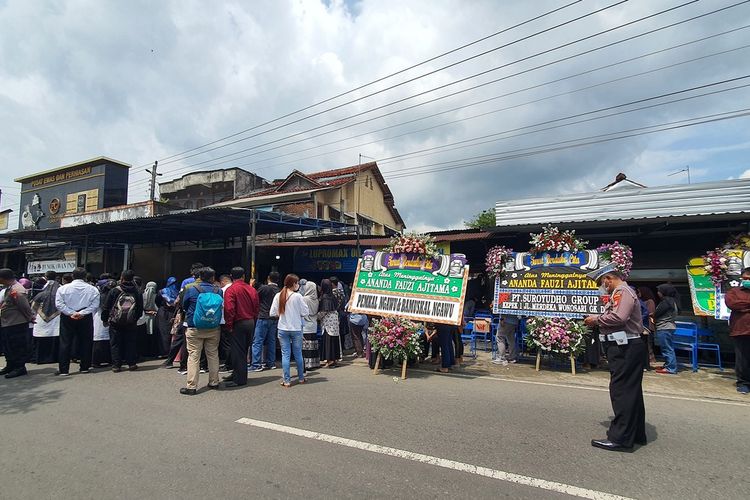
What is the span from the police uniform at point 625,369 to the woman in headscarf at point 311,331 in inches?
184

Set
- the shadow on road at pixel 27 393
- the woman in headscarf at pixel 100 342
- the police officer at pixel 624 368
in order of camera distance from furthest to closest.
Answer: the woman in headscarf at pixel 100 342 < the shadow on road at pixel 27 393 < the police officer at pixel 624 368

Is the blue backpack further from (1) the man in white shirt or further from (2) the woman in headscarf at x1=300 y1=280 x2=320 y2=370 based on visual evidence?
(1) the man in white shirt

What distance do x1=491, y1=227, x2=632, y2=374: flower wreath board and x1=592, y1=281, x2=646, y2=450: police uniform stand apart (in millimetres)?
3429

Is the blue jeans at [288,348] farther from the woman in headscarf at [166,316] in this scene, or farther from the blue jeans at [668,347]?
the blue jeans at [668,347]

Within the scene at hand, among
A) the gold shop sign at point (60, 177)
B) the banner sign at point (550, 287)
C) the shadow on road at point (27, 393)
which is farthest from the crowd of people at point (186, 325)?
the gold shop sign at point (60, 177)

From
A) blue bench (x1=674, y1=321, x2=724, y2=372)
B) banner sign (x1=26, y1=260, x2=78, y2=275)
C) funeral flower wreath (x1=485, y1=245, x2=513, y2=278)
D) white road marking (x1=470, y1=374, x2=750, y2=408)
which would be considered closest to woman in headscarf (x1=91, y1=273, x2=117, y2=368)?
white road marking (x1=470, y1=374, x2=750, y2=408)

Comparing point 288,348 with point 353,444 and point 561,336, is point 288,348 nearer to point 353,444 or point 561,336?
point 353,444

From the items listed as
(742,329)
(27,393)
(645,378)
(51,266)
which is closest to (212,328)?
(27,393)

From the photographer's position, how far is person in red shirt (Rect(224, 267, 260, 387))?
20.8 ft

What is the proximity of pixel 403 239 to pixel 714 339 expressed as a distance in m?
7.76

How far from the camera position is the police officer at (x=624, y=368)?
3980 millimetres

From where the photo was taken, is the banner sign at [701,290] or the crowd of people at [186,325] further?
the banner sign at [701,290]

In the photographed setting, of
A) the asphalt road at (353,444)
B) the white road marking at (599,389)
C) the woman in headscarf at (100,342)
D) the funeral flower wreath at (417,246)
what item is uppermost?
the funeral flower wreath at (417,246)

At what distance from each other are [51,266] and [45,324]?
16948 millimetres
